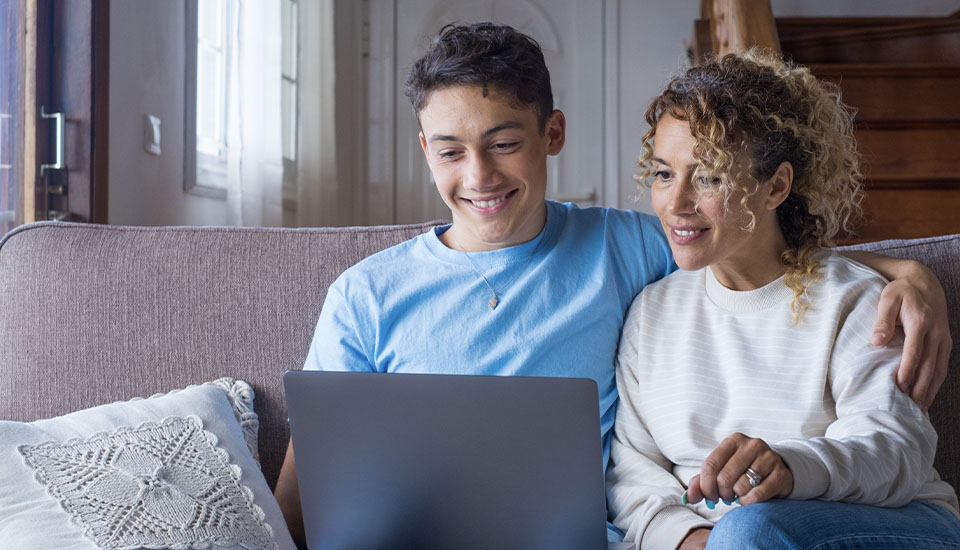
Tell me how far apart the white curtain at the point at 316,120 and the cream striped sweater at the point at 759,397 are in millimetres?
2347

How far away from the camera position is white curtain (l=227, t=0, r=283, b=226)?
2865mm

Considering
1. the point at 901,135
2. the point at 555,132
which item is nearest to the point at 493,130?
the point at 555,132

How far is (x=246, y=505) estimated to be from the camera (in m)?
1.13

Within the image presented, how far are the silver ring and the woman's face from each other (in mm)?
354

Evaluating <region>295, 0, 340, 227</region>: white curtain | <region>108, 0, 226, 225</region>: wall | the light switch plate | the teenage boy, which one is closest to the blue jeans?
the teenage boy

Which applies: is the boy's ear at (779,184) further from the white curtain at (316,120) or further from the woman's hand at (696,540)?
the white curtain at (316,120)

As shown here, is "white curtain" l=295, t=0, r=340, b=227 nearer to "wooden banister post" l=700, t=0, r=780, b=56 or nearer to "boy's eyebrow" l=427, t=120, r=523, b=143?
"wooden banister post" l=700, t=0, r=780, b=56

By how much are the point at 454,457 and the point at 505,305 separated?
40 centimetres

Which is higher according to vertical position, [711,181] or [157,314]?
[711,181]

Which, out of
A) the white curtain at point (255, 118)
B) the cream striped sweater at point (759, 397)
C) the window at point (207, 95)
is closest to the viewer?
the cream striped sweater at point (759, 397)

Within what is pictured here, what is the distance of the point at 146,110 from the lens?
2.45 m

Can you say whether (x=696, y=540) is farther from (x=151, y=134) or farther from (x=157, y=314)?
(x=151, y=134)

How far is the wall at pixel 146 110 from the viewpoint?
7.57 ft

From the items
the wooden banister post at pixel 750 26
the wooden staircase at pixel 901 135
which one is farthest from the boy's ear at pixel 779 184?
the wooden staircase at pixel 901 135
